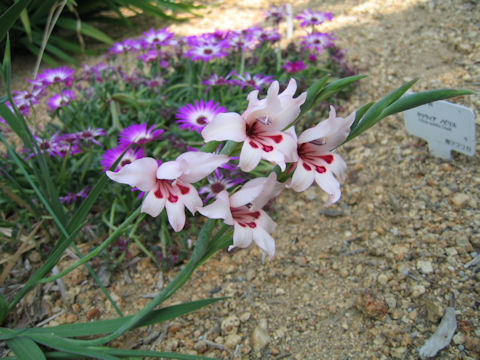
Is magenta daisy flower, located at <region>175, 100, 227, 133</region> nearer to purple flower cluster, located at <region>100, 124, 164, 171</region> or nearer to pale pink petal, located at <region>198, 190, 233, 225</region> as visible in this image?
purple flower cluster, located at <region>100, 124, 164, 171</region>

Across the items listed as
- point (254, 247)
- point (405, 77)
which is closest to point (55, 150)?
point (254, 247)

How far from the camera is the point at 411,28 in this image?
265 centimetres

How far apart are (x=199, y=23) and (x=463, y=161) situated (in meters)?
2.39

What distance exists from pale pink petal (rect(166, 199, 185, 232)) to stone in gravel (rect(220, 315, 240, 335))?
67 cm

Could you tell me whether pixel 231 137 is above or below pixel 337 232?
above

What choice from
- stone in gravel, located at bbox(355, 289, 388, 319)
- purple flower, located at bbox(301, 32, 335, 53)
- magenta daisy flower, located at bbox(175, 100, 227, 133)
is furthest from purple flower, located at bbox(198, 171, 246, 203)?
purple flower, located at bbox(301, 32, 335, 53)

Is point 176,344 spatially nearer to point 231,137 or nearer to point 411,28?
point 231,137

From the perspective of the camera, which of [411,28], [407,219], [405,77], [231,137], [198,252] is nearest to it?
[231,137]

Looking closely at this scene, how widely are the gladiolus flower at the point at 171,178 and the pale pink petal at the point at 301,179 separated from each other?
0.42 feet

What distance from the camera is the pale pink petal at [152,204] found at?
2.52 feet

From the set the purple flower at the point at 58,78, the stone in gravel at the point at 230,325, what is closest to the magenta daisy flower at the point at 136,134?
the purple flower at the point at 58,78

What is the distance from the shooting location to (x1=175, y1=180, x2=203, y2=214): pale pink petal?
778mm

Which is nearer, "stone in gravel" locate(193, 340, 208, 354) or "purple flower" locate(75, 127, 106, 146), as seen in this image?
"stone in gravel" locate(193, 340, 208, 354)

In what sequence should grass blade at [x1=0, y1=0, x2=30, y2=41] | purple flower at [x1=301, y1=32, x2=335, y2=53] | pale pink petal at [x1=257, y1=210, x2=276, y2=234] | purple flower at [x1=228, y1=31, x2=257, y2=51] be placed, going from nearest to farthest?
pale pink petal at [x1=257, y1=210, x2=276, y2=234], grass blade at [x1=0, y1=0, x2=30, y2=41], purple flower at [x1=228, y1=31, x2=257, y2=51], purple flower at [x1=301, y1=32, x2=335, y2=53]
